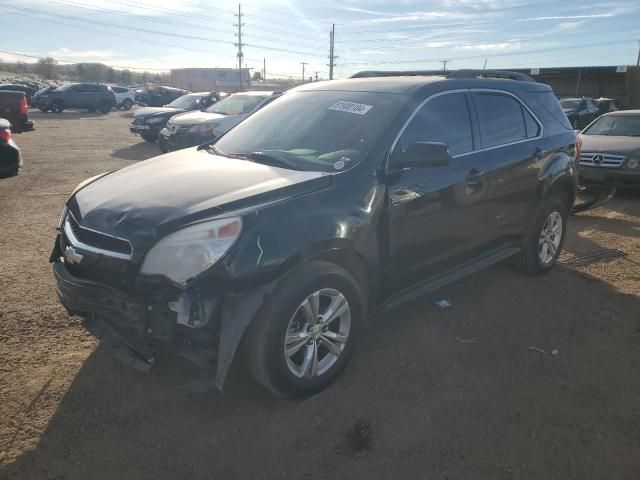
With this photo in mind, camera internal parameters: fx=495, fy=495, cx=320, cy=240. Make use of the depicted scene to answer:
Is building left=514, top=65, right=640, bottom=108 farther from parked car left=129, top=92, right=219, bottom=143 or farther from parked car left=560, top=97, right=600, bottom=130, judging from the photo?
parked car left=129, top=92, right=219, bottom=143

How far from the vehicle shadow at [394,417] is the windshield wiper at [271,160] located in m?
1.41

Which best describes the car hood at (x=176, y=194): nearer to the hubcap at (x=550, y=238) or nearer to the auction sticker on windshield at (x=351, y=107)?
the auction sticker on windshield at (x=351, y=107)

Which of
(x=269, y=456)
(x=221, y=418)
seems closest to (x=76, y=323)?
(x=221, y=418)

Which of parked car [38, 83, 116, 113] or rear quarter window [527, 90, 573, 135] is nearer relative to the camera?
rear quarter window [527, 90, 573, 135]

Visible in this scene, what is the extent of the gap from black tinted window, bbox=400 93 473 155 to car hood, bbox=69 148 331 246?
0.85 metres

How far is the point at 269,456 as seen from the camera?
8.59 ft

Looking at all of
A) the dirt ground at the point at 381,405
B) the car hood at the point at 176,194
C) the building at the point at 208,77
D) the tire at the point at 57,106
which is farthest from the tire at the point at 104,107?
the building at the point at 208,77

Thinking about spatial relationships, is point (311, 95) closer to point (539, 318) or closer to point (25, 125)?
point (539, 318)

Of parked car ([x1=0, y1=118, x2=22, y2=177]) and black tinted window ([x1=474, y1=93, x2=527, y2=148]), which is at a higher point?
black tinted window ([x1=474, y1=93, x2=527, y2=148])

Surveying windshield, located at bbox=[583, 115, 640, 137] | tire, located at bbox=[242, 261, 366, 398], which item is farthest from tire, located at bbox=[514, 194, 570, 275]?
windshield, located at bbox=[583, 115, 640, 137]

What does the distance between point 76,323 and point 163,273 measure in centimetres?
173

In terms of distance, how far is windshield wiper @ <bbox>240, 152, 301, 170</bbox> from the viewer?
3338 mm

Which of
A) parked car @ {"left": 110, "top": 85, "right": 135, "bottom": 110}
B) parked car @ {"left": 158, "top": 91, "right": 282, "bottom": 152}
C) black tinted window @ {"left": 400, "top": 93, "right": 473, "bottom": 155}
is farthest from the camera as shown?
parked car @ {"left": 110, "top": 85, "right": 135, "bottom": 110}

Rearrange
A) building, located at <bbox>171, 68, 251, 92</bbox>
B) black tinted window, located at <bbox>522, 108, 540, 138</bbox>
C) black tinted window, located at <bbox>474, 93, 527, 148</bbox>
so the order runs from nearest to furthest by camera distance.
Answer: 1. black tinted window, located at <bbox>474, 93, 527, 148</bbox>
2. black tinted window, located at <bbox>522, 108, 540, 138</bbox>
3. building, located at <bbox>171, 68, 251, 92</bbox>
